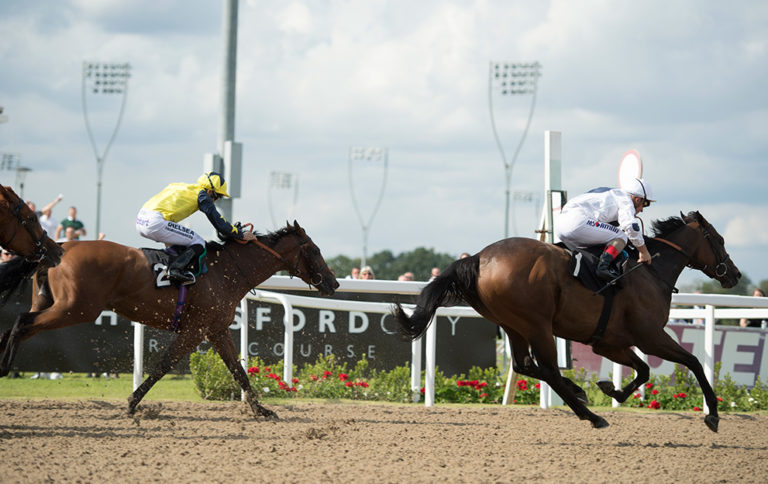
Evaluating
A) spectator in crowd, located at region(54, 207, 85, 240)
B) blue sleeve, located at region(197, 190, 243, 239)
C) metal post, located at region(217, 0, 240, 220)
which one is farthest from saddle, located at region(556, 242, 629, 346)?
spectator in crowd, located at region(54, 207, 85, 240)

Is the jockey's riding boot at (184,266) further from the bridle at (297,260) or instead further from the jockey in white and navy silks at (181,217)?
the bridle at (297,260)

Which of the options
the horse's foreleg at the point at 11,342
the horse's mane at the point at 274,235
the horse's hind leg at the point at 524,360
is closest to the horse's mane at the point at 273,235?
the horse's mane at the point at 274,235

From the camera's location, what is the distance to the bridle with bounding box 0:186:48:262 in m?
5.56

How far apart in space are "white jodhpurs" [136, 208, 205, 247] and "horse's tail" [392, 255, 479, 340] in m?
1.76

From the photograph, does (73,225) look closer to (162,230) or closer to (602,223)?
(162,230)

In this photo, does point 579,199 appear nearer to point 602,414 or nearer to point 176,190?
point 602,414

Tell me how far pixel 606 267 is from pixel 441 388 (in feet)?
9.55

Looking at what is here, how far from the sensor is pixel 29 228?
18.5 feet

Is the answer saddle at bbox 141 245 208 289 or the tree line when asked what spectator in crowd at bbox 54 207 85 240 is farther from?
the tree line

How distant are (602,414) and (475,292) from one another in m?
2.31

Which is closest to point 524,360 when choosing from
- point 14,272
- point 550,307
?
point 550,307

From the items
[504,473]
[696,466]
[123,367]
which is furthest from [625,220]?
[123,367]

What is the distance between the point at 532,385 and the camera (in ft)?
27.7

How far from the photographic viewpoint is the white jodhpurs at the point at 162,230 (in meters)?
6.32
